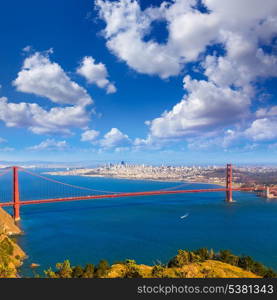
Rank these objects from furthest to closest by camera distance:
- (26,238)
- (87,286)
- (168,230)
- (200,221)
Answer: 1. (200,221)
2. (168,230)
3. (26,238)
4. (87,286)

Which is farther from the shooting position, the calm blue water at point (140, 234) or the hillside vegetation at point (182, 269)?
the calm blue water at point (140, 234)

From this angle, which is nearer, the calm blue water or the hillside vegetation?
the hillside vegetation

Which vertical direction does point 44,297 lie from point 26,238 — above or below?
above

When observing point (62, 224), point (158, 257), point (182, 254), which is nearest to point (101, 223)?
point (62, 224)

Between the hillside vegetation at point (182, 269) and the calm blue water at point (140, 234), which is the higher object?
the hillside vegetation at point (182, 269)

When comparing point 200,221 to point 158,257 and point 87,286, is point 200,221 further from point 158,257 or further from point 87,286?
point 87,286

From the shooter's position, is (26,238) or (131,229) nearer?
(26,238)

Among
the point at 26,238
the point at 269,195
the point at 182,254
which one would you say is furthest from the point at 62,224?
the point at 269,195

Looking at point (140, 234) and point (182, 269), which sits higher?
point (182, 269)

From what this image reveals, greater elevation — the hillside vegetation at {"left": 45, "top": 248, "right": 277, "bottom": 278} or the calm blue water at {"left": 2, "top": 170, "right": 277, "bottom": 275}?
the hillside vegetation at {"left": 45, "top": 248, "right": 277, "bottom": 278}

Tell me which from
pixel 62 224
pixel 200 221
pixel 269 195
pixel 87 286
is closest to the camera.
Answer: pixel 87 286

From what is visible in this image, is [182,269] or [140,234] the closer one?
[182,269]
